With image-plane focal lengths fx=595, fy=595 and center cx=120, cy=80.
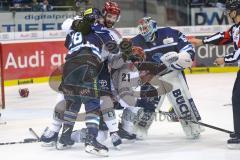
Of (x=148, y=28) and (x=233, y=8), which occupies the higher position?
(x=233, y=8)

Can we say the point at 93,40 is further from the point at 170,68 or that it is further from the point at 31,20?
the point at 31,20

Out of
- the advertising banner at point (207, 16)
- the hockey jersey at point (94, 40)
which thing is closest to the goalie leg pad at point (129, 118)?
the hockey jersey at point (94, 40)

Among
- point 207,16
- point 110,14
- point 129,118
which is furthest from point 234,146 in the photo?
point 207,16

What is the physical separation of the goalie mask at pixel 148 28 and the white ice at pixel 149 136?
98 centimetres

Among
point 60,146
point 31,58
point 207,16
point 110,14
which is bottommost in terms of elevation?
point 31,58

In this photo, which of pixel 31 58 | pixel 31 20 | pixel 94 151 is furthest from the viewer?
pixel 31 20

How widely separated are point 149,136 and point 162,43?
3.07 feet

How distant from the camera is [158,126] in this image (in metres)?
6.43

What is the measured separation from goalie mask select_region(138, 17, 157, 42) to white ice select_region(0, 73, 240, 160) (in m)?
0.98

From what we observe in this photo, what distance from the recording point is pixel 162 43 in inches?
221

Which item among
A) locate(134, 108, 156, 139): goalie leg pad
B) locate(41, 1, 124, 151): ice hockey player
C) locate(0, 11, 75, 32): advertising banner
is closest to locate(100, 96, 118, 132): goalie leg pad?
locate(41, 1, 124, 151): ice hockey player

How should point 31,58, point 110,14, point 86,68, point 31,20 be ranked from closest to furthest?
point 86,68 → point 110,14 → point 31,58 → point 31,20

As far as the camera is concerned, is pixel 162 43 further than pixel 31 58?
No

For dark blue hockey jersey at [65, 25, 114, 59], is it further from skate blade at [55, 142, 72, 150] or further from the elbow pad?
skate blade at [55, 142, 72, 150]
